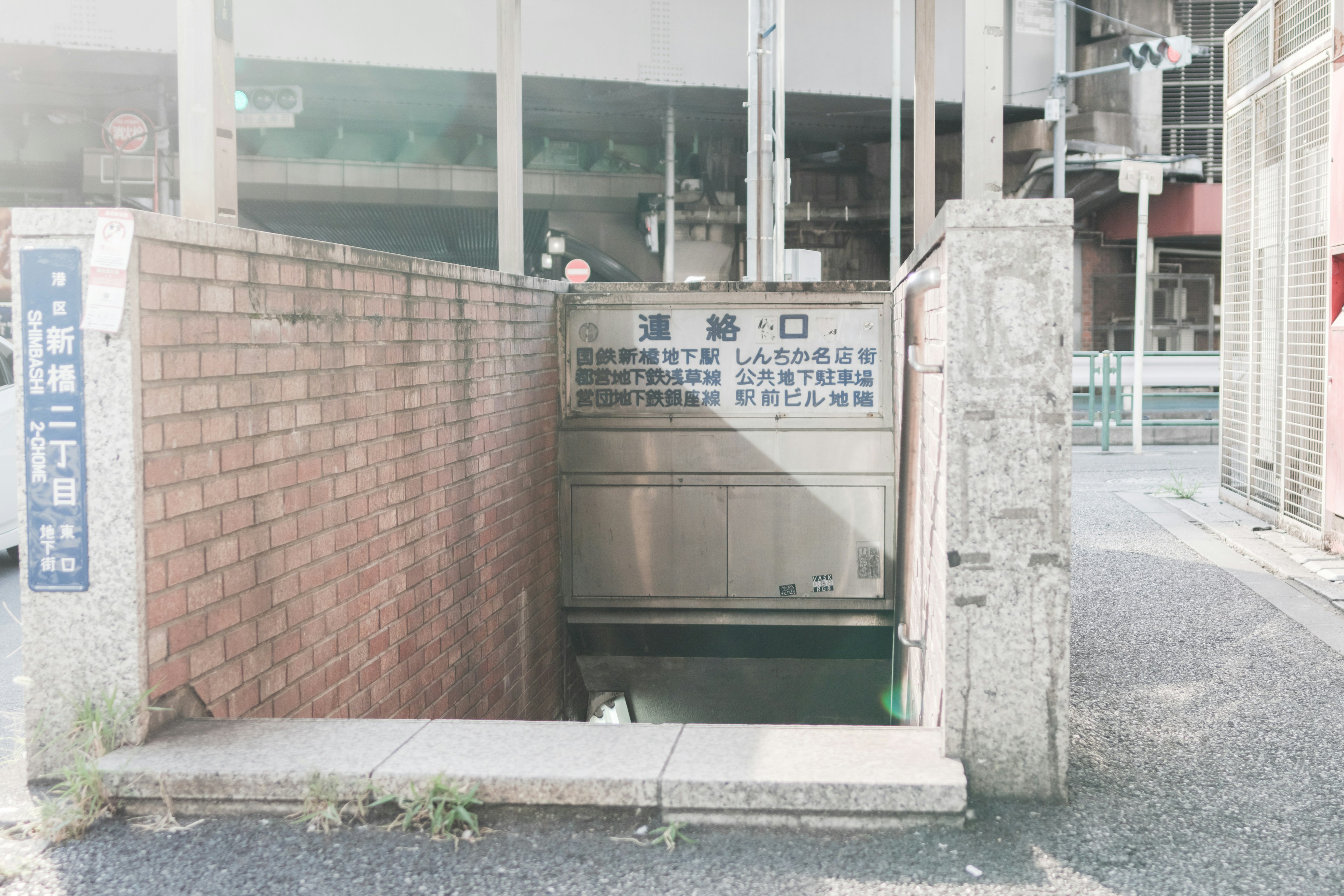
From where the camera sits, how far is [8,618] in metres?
7.03

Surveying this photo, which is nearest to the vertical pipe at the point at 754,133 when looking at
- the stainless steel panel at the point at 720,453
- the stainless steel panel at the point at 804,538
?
the stainless steel panel at the point at 720,453

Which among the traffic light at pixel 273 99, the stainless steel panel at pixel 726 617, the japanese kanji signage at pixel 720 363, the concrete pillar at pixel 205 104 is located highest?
the traffic light at pixel 273 99

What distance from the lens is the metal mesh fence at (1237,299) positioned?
9.44m

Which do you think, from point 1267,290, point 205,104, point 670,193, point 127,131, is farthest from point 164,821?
point 670,193

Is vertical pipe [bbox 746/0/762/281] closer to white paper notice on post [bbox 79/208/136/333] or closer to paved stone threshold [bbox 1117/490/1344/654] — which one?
paved stone threshold [bbox 1117/490/1344/654]

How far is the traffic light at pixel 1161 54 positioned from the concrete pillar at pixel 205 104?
17.1 m

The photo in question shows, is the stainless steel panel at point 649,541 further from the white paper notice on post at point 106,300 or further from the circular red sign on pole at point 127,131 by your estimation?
the circular red sign on pole at point 127,131

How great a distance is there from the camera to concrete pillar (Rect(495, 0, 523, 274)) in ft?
21.6

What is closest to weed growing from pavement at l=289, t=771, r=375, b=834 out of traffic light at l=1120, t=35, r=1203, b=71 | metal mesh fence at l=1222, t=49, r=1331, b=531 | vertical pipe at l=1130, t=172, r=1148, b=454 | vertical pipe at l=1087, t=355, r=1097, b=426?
metal mesh fence at l=1222, t=49, r=1331, b=531

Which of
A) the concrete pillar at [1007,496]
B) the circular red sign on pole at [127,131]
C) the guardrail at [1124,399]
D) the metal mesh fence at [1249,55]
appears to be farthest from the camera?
the circular red sign on pole at [127,131]

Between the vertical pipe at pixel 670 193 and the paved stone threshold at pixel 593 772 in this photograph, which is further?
the vertical pipe at pixel 670 193

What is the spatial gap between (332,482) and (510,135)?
10.4 feet

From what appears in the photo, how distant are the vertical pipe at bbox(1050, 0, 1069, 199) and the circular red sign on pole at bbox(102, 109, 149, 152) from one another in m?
14.5

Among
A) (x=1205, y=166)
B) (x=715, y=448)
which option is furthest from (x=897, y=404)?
(x=1205, y=166)
